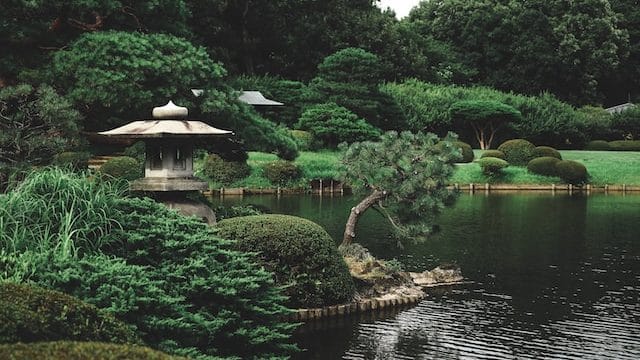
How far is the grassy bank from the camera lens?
38.4 m

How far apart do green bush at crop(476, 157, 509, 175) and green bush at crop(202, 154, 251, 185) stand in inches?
514

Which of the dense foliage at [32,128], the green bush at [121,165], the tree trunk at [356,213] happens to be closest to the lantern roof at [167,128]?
the dense foliage at [32,128]

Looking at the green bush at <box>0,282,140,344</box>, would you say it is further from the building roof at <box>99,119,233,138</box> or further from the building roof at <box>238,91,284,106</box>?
the building roof at <box>238,91,284,106</box>

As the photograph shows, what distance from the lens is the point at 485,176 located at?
42.6 metres

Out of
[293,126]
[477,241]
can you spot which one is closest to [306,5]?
[293,126]

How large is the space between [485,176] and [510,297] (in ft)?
92.3

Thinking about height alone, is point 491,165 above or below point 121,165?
above

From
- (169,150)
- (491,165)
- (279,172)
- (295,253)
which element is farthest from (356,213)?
(491,165)

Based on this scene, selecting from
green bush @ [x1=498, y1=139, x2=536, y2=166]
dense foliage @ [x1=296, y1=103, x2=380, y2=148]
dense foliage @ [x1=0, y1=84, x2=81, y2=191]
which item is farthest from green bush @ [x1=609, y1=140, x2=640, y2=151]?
dense foliage @ [x1=0, y1=84, x2=81, y2=191]

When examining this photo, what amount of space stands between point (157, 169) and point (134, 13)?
247 inches

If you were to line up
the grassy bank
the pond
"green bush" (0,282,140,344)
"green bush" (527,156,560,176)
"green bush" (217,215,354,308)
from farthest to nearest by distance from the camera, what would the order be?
"green bush" (527,156,560,176)
the grassy bank
"green bush" (217,215,354,308)
the pond
"green bush" (0,282,140,344)

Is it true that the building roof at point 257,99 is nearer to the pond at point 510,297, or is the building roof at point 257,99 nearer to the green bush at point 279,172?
the green bush at point 279,172

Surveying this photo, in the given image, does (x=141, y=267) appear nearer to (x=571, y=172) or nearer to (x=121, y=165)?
(x=121, y=165)

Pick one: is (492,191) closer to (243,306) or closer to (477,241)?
(477,241)
